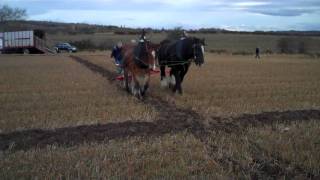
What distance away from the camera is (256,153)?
9.74 meters

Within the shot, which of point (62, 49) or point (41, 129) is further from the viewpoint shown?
point (62, 49)

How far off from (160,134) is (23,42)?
193ft

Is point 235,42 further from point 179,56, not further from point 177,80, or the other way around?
point 179,56

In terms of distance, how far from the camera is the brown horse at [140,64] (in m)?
17.2

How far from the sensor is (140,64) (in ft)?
56.9

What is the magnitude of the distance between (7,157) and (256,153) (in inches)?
172

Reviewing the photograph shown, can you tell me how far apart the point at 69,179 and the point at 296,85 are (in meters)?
17.0

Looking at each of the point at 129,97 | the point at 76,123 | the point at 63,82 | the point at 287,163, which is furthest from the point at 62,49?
the point at 287,163

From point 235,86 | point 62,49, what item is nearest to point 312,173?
point 235,86

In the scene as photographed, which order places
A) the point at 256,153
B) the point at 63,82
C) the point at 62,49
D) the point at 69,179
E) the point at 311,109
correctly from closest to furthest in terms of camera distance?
the point at 69,179
the point at 256,153
the point at 311,109
the point at 63,82
the point at 62,49

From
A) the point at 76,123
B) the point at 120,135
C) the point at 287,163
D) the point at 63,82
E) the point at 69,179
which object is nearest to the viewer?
the point at 69,179

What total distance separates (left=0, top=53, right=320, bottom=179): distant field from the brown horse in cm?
66

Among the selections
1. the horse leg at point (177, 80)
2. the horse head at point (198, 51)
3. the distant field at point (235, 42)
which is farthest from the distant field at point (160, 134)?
the distant field at point (235, 42)

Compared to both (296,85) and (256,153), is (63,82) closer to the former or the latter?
(296,85)
